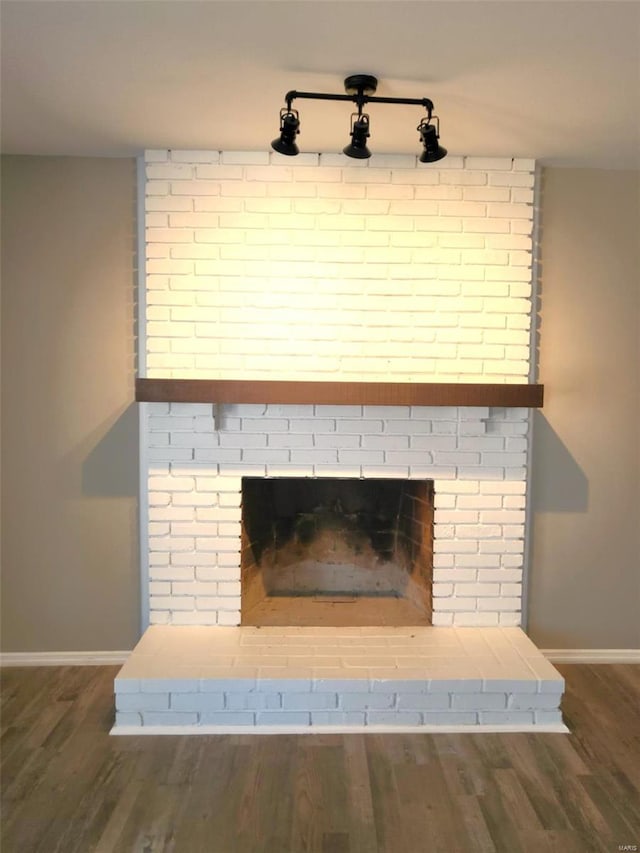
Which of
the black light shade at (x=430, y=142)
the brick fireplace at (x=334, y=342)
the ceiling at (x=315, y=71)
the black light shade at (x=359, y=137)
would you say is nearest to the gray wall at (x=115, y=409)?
the brick fireplace at (x=334, y=342)

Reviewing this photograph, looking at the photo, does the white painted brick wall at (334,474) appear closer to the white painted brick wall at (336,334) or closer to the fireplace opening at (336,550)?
the white painted brick wall at (336,334)

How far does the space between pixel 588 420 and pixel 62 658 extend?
8.65ft

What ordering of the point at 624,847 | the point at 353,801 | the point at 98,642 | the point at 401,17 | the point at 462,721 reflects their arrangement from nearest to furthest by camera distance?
the point at 401,17 → the point at 624,847 → the point at 353,801 → the point at 462,721 → the point at 98,642

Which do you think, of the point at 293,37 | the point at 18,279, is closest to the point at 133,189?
the point at 18,279

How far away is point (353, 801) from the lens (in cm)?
198

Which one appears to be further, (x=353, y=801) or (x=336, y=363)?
(x=336, y=363)

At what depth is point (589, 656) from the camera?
296 cm

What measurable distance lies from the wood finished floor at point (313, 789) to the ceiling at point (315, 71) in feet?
7.40

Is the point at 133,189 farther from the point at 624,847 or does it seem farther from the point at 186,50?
the point at 624,847

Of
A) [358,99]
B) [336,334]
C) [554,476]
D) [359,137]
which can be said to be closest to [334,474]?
[336,334]

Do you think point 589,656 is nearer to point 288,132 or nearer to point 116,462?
point 116,462

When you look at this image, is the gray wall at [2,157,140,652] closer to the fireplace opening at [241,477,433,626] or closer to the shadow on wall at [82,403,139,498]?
the shadow on wall at [82,403,139,498]

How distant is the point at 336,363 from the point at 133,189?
117cm

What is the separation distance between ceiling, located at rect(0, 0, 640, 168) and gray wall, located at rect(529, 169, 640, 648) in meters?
0.29
